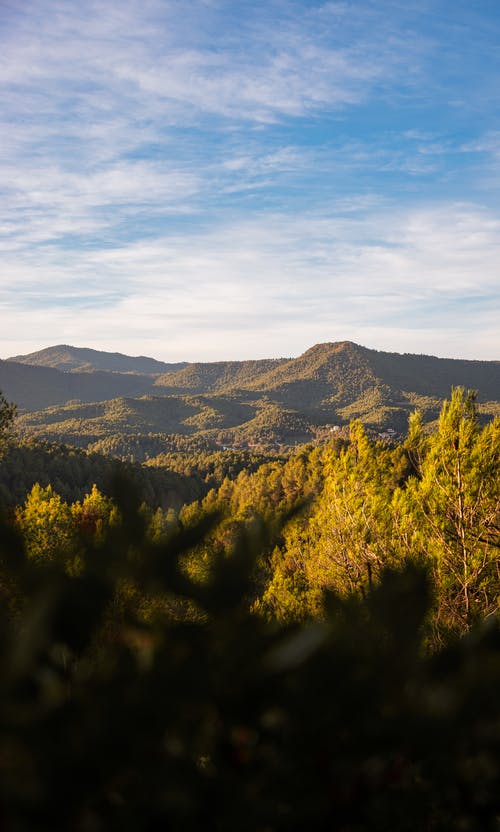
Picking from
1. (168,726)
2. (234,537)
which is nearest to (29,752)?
(168,726)

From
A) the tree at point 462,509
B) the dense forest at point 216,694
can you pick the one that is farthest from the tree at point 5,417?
the dense forest at point 216,694

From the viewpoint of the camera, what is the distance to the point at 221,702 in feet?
3.65

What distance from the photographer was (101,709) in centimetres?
91

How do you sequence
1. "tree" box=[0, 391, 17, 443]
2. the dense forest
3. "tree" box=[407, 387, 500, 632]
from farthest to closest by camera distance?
"tree" box=[0, 391, 17, 443]
"tree" box=[407, 387, 500, 632]
the dense forest

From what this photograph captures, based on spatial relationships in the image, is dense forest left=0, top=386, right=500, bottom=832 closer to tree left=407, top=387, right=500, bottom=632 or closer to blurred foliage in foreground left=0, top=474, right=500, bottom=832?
blurred foliage in foreground left=0, top=474, right=500, bottom=832

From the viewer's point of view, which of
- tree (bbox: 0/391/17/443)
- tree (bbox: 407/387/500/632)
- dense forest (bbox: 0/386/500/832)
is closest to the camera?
dense forest (bbox: 0/386/500/832)

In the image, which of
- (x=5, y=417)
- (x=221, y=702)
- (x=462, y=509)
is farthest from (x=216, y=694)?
(x=5, y=417)

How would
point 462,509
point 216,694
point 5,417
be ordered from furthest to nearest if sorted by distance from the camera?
point 5,417
point 462,509
point 216,694

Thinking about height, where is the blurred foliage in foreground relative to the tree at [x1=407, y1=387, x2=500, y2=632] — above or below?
above

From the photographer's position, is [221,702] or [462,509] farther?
[462,509]

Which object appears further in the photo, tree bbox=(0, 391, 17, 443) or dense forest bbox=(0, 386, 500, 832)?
tree bbox=(0, 391, 17, 443)

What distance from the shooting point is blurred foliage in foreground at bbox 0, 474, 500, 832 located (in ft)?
2.92

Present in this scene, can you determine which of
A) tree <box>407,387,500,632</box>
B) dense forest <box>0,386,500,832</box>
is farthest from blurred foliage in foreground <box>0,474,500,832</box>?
tree <box>407,387,500,632</box>

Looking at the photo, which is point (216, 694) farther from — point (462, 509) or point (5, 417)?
point (5, 417)
